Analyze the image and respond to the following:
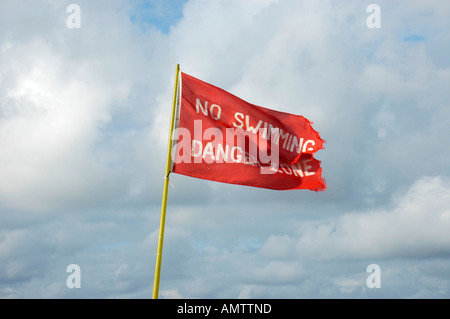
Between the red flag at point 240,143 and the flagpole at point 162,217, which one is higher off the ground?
the red flag at point 240,143

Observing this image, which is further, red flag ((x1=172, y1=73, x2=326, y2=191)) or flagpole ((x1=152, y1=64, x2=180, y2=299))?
red flag ((x1=172, y1=73, x2=326, y2=191))

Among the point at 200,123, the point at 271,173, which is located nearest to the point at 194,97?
the point at 200,123

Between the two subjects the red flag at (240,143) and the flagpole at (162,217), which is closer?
the flagpole at (162,217)

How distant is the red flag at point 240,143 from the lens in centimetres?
3064

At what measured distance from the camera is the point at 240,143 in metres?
32.3

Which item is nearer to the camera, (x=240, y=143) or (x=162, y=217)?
(x=162, y=217)

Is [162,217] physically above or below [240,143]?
below

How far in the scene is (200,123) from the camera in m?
31.2

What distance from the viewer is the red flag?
30641 millimetres

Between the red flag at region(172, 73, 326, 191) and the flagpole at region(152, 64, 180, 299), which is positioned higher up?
the red flag at region(172, 73, 326, 191)
